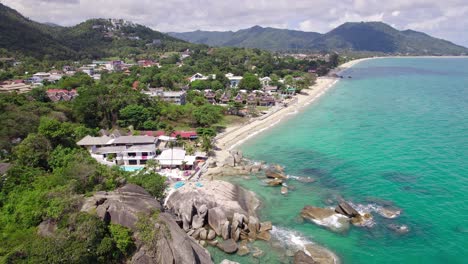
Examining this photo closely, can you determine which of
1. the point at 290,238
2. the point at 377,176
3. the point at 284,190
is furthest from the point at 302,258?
the point at 377,176

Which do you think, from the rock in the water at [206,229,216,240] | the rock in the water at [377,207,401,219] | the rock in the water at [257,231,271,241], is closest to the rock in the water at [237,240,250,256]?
the rock in the water at [257,231,271,241]

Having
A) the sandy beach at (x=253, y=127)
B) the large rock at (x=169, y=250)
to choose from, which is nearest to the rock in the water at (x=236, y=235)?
the large rock at (x=169, y=250)

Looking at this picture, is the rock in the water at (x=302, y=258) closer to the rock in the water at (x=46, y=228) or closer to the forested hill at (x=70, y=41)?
the rock in the water at (x=46, y=228)

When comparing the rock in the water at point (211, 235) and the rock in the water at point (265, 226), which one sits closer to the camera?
the rock in the water at point (211, 235)

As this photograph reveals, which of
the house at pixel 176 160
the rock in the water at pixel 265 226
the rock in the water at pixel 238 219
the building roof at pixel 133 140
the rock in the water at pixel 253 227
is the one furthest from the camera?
the building roof at pixel 133 140

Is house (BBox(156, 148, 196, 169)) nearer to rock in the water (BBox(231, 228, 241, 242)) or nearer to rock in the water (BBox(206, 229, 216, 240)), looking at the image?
rock in the water (BBox(206, 229, 216, 240))

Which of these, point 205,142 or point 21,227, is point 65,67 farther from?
point 21,227
